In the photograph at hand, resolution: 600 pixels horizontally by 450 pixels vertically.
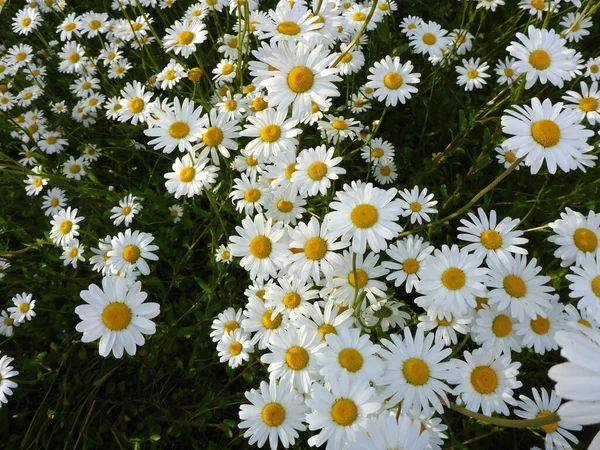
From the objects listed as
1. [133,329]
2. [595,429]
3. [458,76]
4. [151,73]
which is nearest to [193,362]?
[133,329]

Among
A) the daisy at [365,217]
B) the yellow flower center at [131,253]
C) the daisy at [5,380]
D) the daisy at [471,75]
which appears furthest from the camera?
the daisy at [471,75]

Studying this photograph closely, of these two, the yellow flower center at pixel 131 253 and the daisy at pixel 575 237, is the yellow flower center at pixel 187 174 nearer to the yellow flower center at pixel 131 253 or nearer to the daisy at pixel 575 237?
the yellow flower center at pixel 131 253

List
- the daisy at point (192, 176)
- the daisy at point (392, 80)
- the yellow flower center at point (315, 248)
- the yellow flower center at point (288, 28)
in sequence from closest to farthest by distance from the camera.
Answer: the yellow flower center at point (315, 248)
the yellow flower center at point (288, 28)
the daisy at point (192, 176)
the daisy at point (392, 80)

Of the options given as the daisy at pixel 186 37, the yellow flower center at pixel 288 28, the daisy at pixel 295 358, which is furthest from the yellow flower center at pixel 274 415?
the daisy at pixel 186 37

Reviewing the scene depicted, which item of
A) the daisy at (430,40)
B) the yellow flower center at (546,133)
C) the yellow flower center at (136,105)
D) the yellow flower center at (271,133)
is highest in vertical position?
the daisy at (430,40)

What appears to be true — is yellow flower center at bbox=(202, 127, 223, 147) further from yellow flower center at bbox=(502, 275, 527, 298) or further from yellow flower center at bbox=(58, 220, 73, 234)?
yellow flower center at bbox=(502, 275, 527, 298)

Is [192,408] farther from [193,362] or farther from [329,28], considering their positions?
[329,28]
